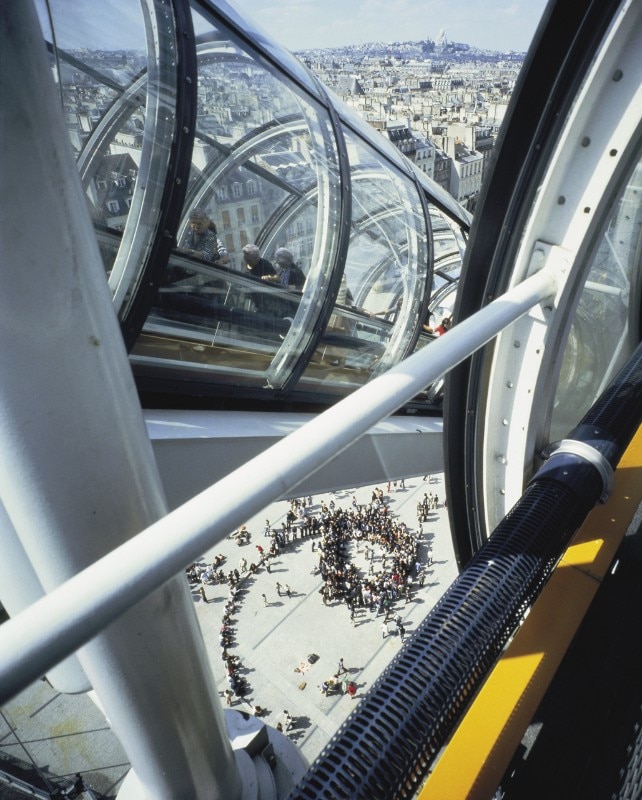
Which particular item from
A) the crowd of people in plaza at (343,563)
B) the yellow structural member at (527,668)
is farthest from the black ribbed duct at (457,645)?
the crowd of people in plaza at (343,563)

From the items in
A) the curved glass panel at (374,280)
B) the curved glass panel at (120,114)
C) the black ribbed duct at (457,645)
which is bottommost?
the black ribbed duct at (457,645)

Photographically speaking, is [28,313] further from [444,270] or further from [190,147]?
[444,270]

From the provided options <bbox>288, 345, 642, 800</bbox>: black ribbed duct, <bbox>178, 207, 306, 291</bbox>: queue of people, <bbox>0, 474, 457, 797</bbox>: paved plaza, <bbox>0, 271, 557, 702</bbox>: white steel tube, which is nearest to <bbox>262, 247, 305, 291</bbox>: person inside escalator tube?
<bbox>178, 207, 306, 291</bbox>: queue of people

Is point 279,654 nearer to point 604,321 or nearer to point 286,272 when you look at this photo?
point 604,321

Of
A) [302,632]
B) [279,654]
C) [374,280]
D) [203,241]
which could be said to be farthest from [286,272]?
[302,632]

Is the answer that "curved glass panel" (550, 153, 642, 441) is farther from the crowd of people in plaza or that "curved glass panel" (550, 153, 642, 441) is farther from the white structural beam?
the crowd of people in plaza

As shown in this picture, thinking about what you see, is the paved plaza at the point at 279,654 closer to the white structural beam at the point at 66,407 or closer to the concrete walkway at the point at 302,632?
the concrete walkway at the point at 302,632
